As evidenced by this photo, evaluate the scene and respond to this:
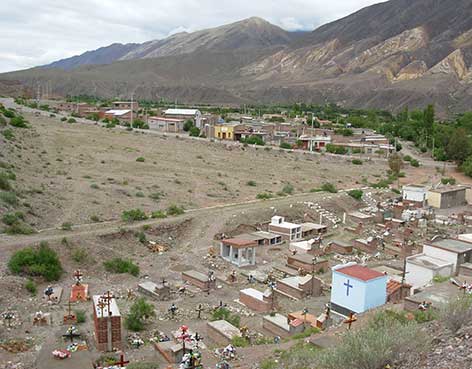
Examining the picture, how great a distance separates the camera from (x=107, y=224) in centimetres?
2209

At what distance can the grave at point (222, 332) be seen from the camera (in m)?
12.4

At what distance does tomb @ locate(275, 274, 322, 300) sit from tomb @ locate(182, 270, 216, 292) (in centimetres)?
222

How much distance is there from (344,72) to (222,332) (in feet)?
494

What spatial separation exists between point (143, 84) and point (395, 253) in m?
145

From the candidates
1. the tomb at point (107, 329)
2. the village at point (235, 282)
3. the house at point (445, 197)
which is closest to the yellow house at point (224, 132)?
the village at point (235, 282)

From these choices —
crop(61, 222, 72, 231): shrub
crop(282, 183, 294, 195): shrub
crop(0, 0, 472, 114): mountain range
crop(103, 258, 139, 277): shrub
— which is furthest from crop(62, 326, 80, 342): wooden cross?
crop(0, 0, 472, 114): mountain range

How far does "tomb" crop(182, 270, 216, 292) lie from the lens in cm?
1725

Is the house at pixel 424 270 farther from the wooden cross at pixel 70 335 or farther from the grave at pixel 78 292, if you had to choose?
the wooden cross at pixel 70 335

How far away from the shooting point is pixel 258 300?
1581cm

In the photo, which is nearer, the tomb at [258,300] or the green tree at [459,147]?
the tomb at [258,300]

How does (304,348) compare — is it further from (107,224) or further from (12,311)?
(107,224)

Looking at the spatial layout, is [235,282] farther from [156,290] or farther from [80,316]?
[80,316]

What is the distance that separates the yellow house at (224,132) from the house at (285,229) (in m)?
37.7

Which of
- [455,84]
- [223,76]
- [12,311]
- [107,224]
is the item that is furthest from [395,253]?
[223,76]
